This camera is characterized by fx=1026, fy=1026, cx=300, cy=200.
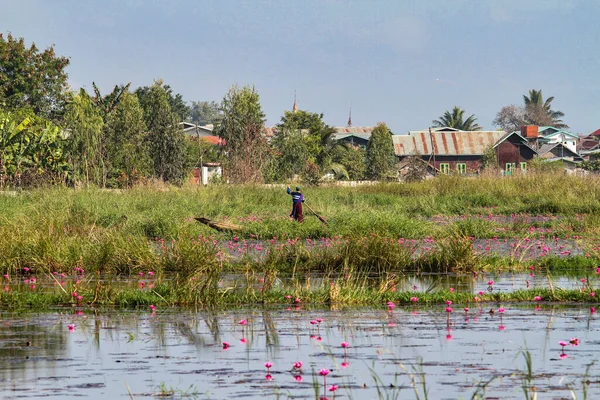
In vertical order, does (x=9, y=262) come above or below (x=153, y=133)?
below

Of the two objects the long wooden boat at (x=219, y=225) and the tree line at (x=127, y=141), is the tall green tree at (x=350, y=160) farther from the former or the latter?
the long wooden boat at (x=219, y=225)

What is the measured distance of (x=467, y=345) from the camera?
1090cm

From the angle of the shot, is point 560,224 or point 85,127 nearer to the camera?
point 560,224

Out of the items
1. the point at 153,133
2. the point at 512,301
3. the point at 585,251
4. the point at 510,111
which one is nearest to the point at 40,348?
the point at 512,301

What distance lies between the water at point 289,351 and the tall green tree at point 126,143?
51885mm

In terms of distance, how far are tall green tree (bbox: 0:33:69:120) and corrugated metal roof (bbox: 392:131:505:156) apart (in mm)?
37442

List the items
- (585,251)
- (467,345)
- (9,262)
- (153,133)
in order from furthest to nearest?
(153,133) < (585,251) < (9,262) < (467,345)

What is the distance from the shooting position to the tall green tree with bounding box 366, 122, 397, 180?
299 ft

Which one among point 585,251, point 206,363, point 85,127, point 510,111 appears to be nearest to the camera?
point 206,363

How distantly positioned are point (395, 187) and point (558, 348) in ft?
124

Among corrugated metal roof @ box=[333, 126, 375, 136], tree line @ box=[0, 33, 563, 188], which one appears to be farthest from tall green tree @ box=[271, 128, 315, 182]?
corrugated metal roof @ box=[333, 126, 375, 136]

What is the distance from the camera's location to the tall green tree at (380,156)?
9112 cm

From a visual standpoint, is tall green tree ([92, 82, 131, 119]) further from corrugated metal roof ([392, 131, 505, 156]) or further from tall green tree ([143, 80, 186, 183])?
corrugated metal roof ([392, 131, 505, 156])

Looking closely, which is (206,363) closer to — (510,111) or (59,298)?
(59,298)
